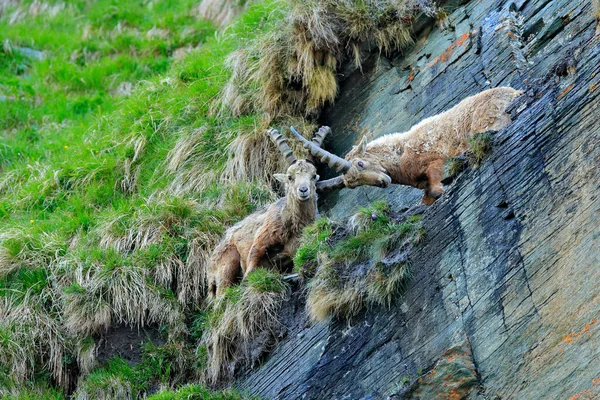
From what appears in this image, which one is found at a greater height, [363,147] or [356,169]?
[363,147]

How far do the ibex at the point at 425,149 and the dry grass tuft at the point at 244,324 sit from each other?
1.86 m

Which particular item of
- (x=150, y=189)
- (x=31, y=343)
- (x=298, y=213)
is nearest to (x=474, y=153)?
(x=298, y=213)

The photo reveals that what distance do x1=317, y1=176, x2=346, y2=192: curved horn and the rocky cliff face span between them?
1.97 m

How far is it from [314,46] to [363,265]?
5.83 m

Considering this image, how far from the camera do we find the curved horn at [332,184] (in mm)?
12586

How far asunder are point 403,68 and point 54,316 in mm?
6841

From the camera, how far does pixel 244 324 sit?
38.2ft

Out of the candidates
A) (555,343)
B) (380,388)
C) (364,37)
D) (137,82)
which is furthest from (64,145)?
(555,343)

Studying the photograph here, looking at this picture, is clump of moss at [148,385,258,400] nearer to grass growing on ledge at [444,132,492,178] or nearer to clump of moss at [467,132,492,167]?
grass growing on ledge at [444,132,492,178]

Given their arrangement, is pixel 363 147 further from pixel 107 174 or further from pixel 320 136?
pixel 107 174

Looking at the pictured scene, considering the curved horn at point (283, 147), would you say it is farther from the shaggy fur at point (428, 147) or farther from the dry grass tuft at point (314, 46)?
the dry grass tuft at point (314, 46)

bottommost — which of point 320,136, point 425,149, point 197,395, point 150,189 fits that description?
point 197,395

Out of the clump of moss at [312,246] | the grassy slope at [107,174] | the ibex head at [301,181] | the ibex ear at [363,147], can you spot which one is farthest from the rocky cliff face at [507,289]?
the grassy slope at [107,174]

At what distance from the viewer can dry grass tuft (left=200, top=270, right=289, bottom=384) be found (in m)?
11.5
